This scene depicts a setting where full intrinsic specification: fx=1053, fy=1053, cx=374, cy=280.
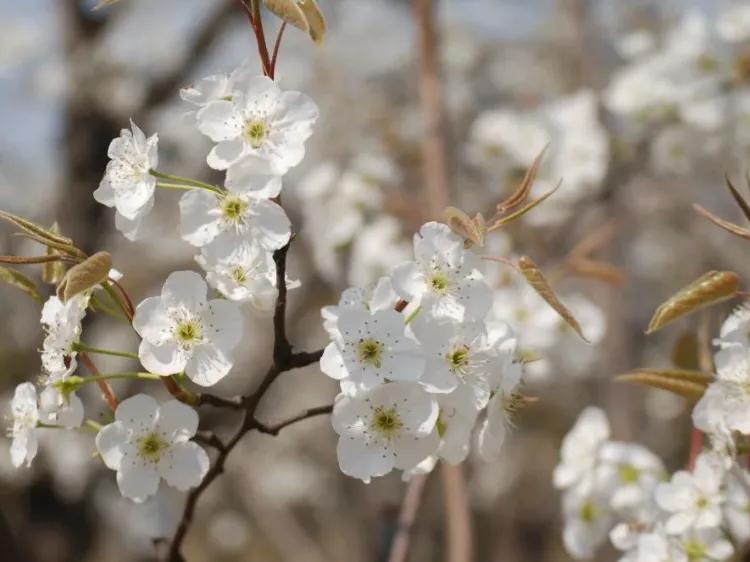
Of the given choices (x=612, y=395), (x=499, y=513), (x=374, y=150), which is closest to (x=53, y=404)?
(x=374, y=150)

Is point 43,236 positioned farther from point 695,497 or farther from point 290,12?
point 695,497

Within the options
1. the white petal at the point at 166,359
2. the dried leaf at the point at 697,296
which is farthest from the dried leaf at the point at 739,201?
the white petal at the point at 166,359

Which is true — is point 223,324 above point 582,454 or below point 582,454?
above

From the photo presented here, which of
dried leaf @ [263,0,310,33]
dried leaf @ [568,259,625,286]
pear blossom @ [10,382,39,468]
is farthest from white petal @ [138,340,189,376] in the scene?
dried leaf @ [568,259,625,286]

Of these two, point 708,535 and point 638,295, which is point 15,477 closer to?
point 708,535

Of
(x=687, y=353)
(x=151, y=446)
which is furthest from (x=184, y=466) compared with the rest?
(x=687, y=353)

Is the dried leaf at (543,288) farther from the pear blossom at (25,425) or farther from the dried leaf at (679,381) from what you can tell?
the pear blossom at (25,425)
